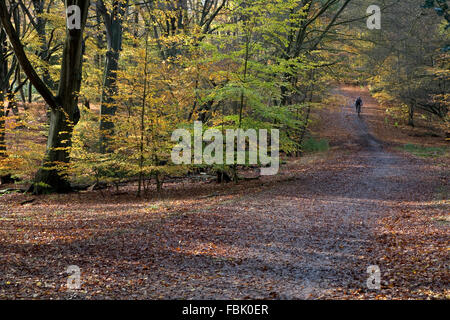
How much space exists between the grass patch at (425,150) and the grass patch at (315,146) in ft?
16.0

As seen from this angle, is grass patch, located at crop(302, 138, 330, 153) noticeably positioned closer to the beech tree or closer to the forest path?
the forest path

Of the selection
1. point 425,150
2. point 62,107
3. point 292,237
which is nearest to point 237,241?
point 292,237

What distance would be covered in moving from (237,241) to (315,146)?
65.9 ft

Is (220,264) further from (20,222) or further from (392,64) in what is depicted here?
(392,64)

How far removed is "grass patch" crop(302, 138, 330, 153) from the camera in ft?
85.1

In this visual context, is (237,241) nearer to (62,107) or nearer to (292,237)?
(292,237)

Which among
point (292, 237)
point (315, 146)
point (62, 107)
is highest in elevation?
point (62, 107)

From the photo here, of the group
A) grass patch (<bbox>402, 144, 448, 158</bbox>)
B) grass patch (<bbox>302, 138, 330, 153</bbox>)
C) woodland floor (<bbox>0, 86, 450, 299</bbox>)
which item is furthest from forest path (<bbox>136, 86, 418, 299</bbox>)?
grass patch (<bbox>302, 138, 330, 153</bbox>)

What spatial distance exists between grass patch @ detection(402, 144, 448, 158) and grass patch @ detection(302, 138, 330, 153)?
192 inches

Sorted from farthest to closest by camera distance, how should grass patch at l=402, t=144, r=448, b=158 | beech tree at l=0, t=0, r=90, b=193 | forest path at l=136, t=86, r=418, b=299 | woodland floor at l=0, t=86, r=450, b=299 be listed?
grass patch at l=402, t=144, r=448, b=158 → beech tree at l=0, t=0, r=90, b=193 → forest path at l=136, t=86, r=418, b=299 → woodland floor at l=0, t=86, r=450, b=299

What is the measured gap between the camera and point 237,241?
7156mm

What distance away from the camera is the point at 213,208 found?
9.89 metres

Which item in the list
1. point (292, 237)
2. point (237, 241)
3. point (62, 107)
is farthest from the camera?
point (62, 107)
